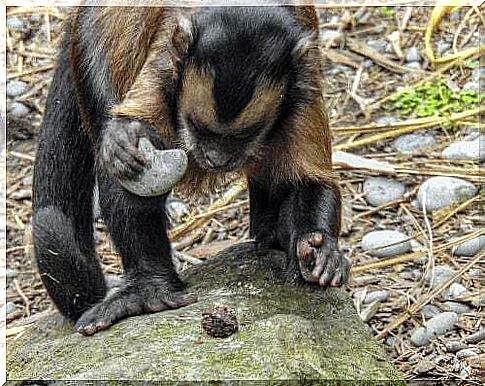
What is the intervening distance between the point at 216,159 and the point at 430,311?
6.21 ft

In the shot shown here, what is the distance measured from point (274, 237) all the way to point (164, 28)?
3.56ft

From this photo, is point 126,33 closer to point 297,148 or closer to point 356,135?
point 297,148

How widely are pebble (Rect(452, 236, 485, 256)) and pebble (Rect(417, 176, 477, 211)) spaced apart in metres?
0.41

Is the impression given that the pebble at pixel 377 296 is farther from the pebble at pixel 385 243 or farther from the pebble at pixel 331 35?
the pebble at pixel 331 35

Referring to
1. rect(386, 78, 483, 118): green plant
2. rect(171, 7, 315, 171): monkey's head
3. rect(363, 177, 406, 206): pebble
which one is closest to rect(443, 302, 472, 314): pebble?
rect(363, 177, 406, 206): pebble

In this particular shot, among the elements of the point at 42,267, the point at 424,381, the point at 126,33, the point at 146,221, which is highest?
the point at 126,33

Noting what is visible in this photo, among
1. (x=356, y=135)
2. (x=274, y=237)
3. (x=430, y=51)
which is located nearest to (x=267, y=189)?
(x=274, y=237)

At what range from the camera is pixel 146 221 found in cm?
450

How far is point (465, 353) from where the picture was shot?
5113 millimetres

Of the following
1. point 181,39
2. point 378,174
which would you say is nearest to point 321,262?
point 181,39

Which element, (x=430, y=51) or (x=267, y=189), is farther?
(x=430, y=51)

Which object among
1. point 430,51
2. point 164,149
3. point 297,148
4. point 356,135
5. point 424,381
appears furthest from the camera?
point 430,51

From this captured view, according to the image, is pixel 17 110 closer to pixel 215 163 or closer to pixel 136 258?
pixel 136 258

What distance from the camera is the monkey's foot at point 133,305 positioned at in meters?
4.36
